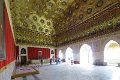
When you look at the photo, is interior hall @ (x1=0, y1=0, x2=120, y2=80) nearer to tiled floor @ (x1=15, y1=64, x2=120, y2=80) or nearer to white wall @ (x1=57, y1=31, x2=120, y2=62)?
white wall @ (x1=57, y1=31, x2=120, y2=62)

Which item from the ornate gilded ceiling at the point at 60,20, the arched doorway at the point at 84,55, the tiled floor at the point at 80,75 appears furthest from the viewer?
the arched doorway at the point at 84,55

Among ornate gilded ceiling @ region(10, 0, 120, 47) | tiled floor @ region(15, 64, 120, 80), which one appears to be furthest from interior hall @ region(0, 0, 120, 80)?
tiled floor @ region(15, 64, 120, 80)

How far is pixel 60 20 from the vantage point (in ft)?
79.5

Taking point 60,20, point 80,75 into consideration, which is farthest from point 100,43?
point 60,20

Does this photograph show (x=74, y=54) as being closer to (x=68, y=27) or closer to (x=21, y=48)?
(x=68, y=27)

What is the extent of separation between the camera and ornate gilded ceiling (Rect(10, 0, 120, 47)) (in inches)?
595

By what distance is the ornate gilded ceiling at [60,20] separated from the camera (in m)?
15.1

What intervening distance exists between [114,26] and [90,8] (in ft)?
17.3

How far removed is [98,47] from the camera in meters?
15.9

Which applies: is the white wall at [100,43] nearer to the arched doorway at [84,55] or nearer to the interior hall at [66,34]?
the interior hall at [66,34]

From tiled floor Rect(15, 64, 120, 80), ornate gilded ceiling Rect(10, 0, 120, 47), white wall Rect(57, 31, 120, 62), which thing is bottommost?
tiled floor Rect(15, 64, 120, 80)

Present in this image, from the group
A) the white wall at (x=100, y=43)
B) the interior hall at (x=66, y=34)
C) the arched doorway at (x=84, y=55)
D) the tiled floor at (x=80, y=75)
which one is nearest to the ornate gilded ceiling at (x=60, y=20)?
the interior hall at (x=66, y=34)

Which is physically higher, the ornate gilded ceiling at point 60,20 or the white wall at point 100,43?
the ornate gilded ceiling at point 60,20

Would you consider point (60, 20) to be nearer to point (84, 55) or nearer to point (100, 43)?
point (84, 55)
